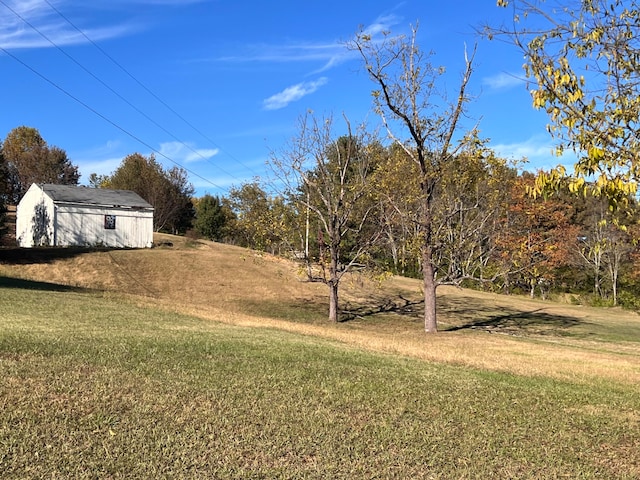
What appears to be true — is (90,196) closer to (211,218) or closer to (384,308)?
(384,308)

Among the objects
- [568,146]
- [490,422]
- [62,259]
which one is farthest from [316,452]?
[62,259]

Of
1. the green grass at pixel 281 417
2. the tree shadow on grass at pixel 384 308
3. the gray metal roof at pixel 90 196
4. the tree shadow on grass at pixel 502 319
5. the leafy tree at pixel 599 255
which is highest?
the gray metal roof at pixel 90 196

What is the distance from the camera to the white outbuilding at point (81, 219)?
38.1 metres

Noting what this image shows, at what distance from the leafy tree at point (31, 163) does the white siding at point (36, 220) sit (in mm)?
30454

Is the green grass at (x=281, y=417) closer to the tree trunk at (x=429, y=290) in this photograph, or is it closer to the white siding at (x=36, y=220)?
the tree trunk at (x=429, y=290)

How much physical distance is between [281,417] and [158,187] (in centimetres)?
6214

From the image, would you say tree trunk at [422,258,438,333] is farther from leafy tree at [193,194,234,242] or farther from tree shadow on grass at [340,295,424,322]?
leafy tree at [193,194,234,242]

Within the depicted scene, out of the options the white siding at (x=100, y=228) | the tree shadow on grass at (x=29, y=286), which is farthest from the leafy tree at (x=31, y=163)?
the tree shadow on grass at (x=29, y=286)

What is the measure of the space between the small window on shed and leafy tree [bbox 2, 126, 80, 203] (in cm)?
3512

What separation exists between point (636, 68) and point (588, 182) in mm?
1691

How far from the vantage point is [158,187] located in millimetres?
64500

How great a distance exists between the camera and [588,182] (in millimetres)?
4852

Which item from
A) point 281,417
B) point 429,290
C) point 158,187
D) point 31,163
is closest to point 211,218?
point 158,187

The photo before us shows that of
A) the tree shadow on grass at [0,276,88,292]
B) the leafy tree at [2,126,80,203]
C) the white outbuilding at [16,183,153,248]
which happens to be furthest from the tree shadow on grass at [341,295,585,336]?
the leafy tree at [2,126,80,203]
